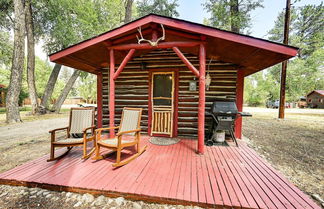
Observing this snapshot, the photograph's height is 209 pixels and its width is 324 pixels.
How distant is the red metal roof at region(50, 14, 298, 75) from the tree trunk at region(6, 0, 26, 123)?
19.1 feet

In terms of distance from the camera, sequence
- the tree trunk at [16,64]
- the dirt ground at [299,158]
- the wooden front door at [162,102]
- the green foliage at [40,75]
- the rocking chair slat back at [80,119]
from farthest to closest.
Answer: the green foliage at [40,75] → the tree trunk at [16,64] → the wooden front door at [162,102] → the rocking chair slat back at [80,119] → the dirt ground at [299,158]

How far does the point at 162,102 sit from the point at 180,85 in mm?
794

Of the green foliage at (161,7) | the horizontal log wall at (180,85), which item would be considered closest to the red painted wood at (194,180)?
the horizontal log wall at (180,85)

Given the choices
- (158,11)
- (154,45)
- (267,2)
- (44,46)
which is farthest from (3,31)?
(267,2)

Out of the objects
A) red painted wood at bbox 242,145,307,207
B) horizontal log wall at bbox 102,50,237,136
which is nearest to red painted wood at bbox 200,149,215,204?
red painted wood at bbox 242,145,307,207

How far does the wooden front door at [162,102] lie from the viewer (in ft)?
13.6

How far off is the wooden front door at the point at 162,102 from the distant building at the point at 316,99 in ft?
102

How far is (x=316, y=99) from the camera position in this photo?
2261 centimetres

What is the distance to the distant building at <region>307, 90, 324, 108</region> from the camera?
21591 mm

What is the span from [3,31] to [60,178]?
568 inches

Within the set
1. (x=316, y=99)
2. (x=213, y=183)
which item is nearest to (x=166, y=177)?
(x=213, y=183)

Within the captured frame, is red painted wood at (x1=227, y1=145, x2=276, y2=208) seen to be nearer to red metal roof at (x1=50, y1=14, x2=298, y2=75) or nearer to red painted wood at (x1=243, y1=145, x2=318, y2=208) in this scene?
red painted wood at (x1=243, y1=145, x2=318, y2=208)

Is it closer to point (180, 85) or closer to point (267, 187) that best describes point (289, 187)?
point (267, 187)

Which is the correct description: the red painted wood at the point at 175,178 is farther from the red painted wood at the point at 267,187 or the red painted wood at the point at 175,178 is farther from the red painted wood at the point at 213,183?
the red painted wood at the point at 267,187
